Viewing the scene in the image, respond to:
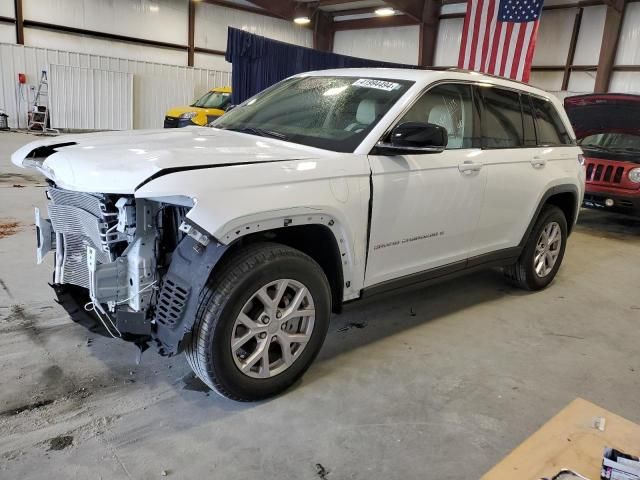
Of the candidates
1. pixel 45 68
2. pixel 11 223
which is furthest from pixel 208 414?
pixel 45 68

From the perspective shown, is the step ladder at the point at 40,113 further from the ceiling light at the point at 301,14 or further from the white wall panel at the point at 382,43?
the white wall panel at the point at 382,43

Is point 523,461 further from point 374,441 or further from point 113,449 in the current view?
point 113,449

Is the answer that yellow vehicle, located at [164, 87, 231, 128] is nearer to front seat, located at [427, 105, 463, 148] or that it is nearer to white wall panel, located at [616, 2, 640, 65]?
white wall panel, located at [616, 2, 640, 65]

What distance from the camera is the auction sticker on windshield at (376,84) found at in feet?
10.9

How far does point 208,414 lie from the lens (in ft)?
8.66

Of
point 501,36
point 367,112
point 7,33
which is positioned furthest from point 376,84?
point 7,33

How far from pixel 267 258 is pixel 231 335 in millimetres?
403

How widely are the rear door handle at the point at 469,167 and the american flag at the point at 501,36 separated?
A: 8535 millimetres

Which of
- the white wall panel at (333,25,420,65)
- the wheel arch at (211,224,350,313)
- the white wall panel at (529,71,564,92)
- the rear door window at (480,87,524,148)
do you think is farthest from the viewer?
the white wall panel at (333,25,420,65)

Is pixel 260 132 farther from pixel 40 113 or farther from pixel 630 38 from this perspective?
pixel 40 113

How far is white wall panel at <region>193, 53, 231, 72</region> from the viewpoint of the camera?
66.8 ft

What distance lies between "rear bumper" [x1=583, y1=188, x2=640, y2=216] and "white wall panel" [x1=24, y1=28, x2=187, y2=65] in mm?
16374

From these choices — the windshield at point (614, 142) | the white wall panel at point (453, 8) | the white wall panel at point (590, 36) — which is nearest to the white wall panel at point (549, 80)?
the white wall panel at point (590, 36)

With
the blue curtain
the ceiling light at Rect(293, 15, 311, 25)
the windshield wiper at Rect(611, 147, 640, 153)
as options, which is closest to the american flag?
the blue curtain
